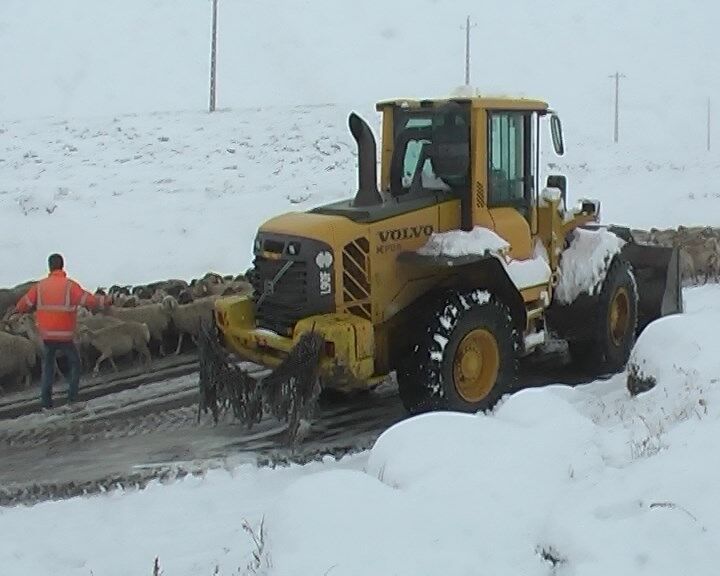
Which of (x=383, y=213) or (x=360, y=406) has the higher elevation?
(x=383, y=213)

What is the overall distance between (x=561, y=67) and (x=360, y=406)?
224 feet

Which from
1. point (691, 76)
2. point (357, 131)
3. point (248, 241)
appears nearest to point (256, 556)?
point (357, 131)

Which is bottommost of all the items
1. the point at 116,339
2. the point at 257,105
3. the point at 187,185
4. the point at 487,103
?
the point at 116,339

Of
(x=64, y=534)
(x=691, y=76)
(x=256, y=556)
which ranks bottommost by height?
(x=64, y=534)

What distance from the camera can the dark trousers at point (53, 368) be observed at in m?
9.74

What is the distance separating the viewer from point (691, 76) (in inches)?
3036

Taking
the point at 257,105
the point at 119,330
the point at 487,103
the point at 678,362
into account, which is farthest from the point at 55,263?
the point at 257,105

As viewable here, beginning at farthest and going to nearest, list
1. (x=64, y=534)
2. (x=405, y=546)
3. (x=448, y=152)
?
1. (x=448, y=152)
2. (x=64, y=534)
3. (x=405, y=546)

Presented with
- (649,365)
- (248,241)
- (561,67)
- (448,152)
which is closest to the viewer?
(649,365)

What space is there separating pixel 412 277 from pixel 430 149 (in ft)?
3.90

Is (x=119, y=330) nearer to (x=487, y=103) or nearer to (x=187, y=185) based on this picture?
(x=487, y=103)

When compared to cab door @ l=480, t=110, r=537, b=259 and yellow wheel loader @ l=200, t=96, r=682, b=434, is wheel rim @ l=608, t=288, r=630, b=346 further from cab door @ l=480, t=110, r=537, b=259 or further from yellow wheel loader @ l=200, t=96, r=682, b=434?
cab door @ l=480, t=110, r=537, b=259

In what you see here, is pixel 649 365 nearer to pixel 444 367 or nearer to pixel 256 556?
pixel 444 367

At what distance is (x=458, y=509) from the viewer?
515cm
